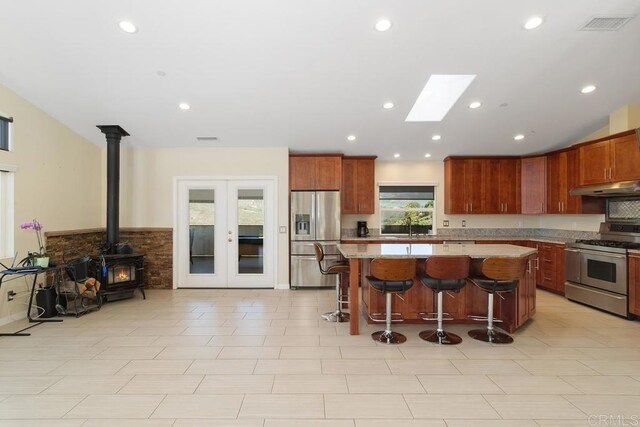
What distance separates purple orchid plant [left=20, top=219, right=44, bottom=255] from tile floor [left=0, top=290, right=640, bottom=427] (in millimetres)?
1014

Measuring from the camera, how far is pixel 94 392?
2.44m

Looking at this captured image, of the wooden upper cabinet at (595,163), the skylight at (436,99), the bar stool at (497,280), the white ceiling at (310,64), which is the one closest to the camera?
the white ceiling at (310,64)

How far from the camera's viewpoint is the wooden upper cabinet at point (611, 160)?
4.38 m

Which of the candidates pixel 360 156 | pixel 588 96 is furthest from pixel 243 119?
pixel 588 96

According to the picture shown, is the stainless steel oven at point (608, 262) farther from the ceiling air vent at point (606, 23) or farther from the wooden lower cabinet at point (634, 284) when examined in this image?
the ceiling air vent at point (606, 23)

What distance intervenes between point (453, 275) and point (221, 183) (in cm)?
434

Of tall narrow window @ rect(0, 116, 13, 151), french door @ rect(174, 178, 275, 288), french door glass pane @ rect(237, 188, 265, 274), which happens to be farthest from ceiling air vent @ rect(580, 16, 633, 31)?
tall narrow window @ rect(0, 116, 13, 151)

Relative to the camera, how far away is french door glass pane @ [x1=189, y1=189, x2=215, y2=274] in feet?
19.4

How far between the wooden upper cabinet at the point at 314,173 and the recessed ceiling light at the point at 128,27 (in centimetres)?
324

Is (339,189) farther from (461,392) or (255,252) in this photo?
(461,392)

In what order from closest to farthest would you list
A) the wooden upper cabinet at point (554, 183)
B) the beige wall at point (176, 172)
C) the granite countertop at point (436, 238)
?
the wooden upper cabinet at point (554, 183) < the beige wall at point (176, 172) < the granite countertop at point (436, 238)

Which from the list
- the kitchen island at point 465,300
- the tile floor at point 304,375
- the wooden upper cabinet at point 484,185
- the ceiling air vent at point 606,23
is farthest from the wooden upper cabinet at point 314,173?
the ceiling air vent at point 606,23

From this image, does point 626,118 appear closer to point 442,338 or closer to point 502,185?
point 502,185

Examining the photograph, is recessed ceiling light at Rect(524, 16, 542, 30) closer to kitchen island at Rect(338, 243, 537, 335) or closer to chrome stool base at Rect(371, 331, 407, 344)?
kitchen island at Rect(338, 243, 537, 335)
